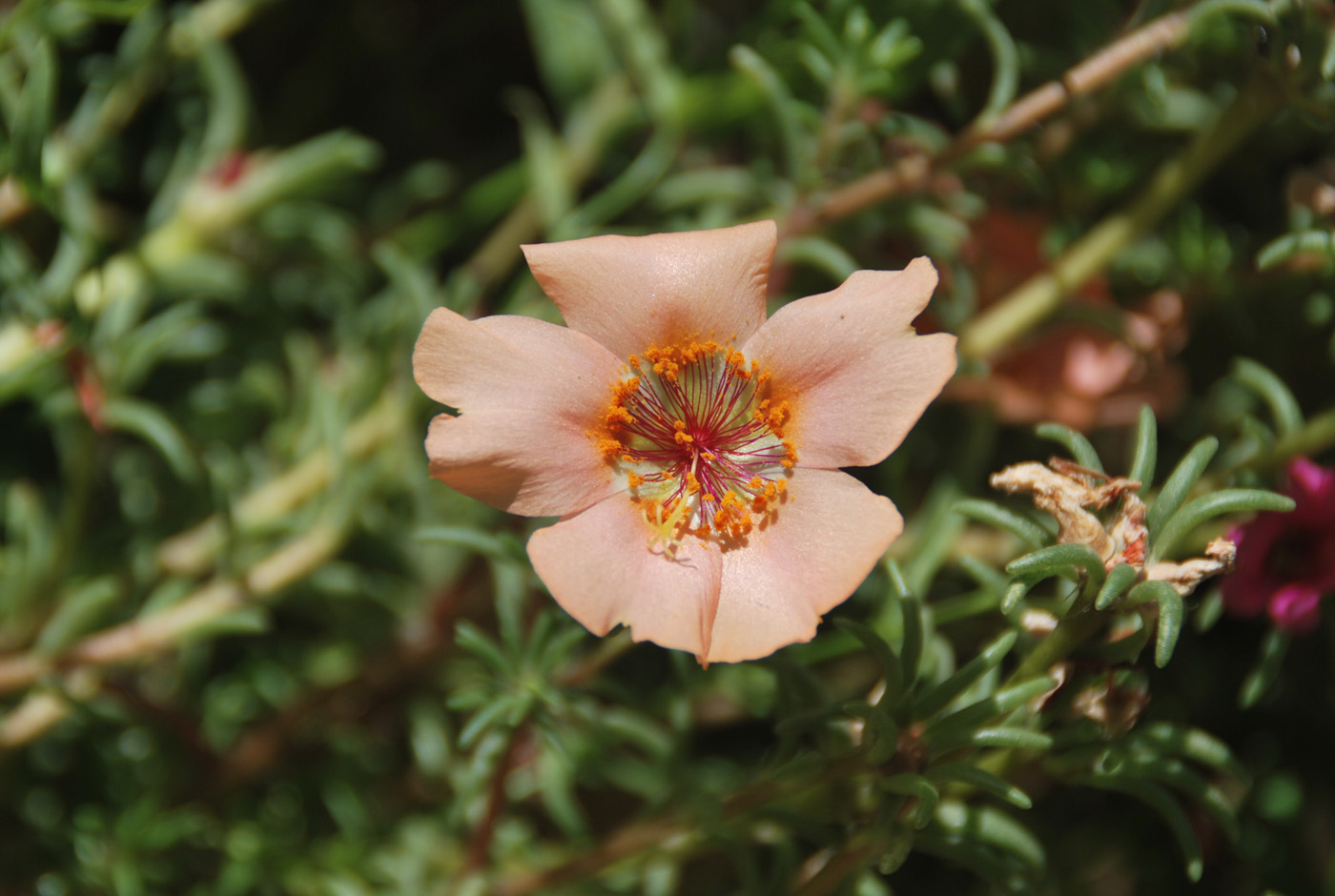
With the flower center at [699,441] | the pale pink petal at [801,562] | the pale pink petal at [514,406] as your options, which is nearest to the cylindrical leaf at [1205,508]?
the pale pink petal at [801,562]

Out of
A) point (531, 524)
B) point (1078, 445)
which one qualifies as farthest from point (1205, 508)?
point (531, 524)

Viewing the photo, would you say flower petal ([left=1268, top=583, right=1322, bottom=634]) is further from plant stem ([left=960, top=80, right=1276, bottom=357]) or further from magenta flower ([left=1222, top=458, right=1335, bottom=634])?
plant stem ([left=960, top=80, right=1276, bottom=357])

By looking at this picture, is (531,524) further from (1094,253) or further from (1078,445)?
(1094,253)

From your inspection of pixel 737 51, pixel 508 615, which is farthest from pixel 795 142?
pixel 508 615

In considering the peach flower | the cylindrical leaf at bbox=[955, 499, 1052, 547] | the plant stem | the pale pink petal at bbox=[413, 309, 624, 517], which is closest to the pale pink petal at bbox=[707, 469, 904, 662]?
the peach flower

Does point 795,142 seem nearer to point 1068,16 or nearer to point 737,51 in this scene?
point 737,51

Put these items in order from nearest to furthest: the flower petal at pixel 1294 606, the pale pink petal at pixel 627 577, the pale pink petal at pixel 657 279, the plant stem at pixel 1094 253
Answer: the pale pink petal at pixel 627 577, the pale pink petal at pixel 657 279, the flower petal at pixel 1294 606, the plant stem at pixel 1094 253

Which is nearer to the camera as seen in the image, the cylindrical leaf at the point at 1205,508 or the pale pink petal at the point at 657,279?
the cylindrical leaf at the point at 1205,508

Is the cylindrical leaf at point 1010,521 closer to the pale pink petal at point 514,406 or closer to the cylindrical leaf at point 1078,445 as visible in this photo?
the cylindrical leaf at point 1078,445
